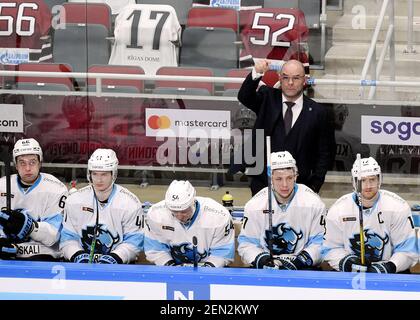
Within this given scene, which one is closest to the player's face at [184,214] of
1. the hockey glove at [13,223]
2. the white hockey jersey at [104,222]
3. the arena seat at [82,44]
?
the white hockey jersey at [104,222]

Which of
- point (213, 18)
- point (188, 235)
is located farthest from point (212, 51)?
point (188, 235)

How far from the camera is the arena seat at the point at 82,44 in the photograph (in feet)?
25.2

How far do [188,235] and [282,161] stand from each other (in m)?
0.63

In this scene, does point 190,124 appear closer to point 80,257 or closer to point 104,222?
point 104,222

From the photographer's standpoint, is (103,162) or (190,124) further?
→ (190,124)

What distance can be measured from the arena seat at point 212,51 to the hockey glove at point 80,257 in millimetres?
1246

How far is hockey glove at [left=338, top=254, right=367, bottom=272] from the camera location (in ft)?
22.5

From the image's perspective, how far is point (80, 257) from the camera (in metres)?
7.16

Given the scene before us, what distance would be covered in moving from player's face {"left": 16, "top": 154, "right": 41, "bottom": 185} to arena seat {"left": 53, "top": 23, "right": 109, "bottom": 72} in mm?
593

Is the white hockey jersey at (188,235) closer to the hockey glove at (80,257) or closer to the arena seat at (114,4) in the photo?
the hockey glove at (80,257)

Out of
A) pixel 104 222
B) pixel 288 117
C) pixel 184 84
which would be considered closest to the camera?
pixel 104 222

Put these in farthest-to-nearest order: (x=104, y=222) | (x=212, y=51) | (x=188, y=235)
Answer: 1. (x=212, y=51)
2. (x=104, y=222)
3. (x=188, y=235)
